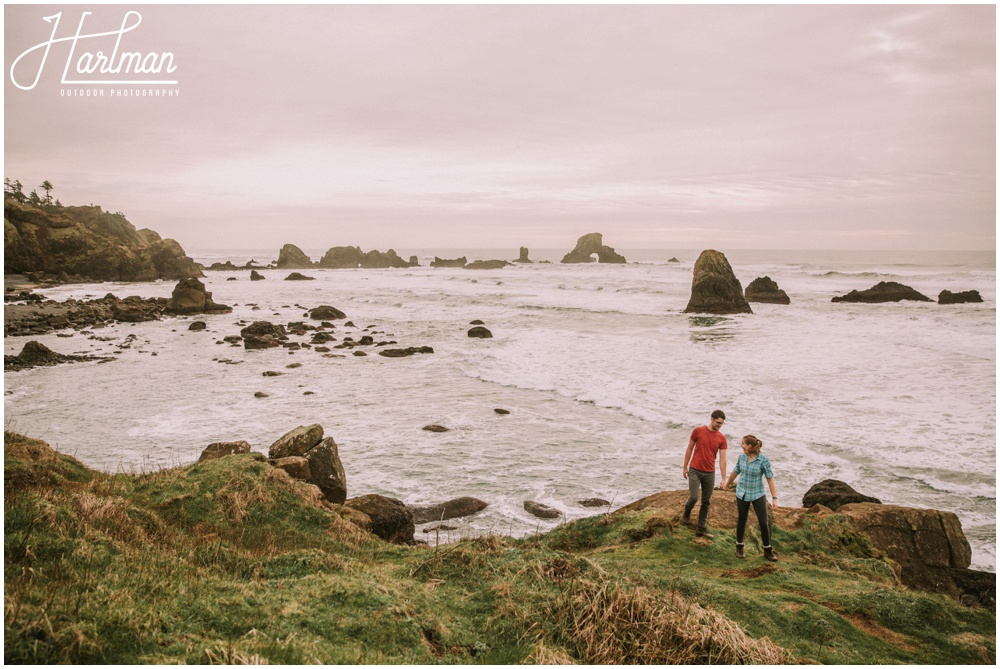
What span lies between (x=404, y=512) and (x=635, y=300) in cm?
4866

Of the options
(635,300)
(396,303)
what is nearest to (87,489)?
(396,303)

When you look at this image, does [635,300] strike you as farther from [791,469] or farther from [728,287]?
[791,469]

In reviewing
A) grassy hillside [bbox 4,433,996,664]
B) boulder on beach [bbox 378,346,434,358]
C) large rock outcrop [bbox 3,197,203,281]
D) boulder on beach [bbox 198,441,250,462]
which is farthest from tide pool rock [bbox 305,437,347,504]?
large rock outcrop [bbox 3,197,203,281]

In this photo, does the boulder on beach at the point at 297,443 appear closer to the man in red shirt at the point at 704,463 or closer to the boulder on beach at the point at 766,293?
the man in red shirt at the point at 704,463

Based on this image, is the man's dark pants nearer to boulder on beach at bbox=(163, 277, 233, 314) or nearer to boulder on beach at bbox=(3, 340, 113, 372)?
boulder on beach at bbox=(3, 340, 113, 372)

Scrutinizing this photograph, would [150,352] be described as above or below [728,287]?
below

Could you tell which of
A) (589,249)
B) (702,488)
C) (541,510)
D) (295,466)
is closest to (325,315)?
(295,466)

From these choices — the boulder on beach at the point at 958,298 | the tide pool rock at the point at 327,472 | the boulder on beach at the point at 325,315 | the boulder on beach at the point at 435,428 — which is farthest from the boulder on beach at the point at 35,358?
the boulder on beach at the point at 958,298

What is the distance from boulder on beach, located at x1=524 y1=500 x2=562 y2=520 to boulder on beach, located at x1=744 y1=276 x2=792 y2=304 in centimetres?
4498

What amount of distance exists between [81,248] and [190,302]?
1359 inches

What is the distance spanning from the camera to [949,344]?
29.6 metres

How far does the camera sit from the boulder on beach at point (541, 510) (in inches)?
463

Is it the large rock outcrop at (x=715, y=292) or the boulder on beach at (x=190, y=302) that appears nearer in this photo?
the boulder on beach at (x=190, y=302)

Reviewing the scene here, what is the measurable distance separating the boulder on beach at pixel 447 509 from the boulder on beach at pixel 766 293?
45662 mm
